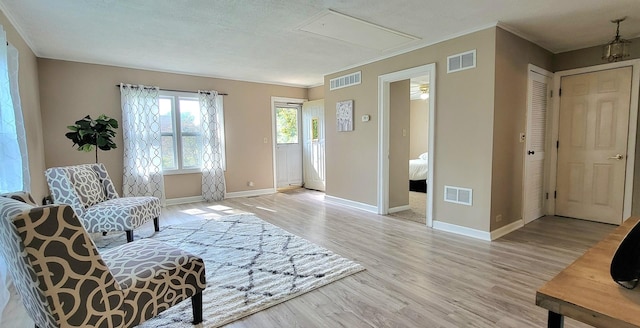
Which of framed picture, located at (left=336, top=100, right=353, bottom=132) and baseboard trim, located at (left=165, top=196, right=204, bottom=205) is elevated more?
framed picture, located at (left=336, top=100, right=353, bottom=132)

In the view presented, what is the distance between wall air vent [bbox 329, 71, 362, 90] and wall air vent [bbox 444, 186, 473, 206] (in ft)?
7.58

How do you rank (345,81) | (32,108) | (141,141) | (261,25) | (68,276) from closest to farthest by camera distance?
(68,276), (261,25), (32,108), (141,141), (345,81)

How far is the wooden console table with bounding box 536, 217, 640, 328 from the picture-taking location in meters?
0.81

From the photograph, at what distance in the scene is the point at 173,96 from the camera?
18.3 feet

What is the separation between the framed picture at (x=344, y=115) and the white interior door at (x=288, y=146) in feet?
7.00

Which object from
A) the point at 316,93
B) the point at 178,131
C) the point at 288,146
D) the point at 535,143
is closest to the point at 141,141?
the point at 178,131

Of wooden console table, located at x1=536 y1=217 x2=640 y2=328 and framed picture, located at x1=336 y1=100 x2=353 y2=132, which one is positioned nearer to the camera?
wooden console table, located at x1=536 y1=217 x2=640 y2=328

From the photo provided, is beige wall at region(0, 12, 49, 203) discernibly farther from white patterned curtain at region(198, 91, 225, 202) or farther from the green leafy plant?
white patterned curtain at region(198, 91, 225, 202)

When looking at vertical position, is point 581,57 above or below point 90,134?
above

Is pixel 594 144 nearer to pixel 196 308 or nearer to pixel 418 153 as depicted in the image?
pixel 418 153

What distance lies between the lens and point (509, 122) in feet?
11.9

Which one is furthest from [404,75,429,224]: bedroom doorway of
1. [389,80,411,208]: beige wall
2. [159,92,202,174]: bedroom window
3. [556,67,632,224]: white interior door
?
[159,92,202,174]: bedroom window

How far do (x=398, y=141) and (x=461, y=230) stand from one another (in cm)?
172

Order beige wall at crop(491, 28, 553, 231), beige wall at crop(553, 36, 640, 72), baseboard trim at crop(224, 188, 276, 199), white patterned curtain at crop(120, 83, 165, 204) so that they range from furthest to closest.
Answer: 1. baseboard trim at crop(224, 188, 276, 199)
2. white patterned curtain at crop(120, 83, 165, 204)
3. beige wall at crop(553, 36, 640, 72)
4. beige wall at crop(491, 28, 553, 231)
